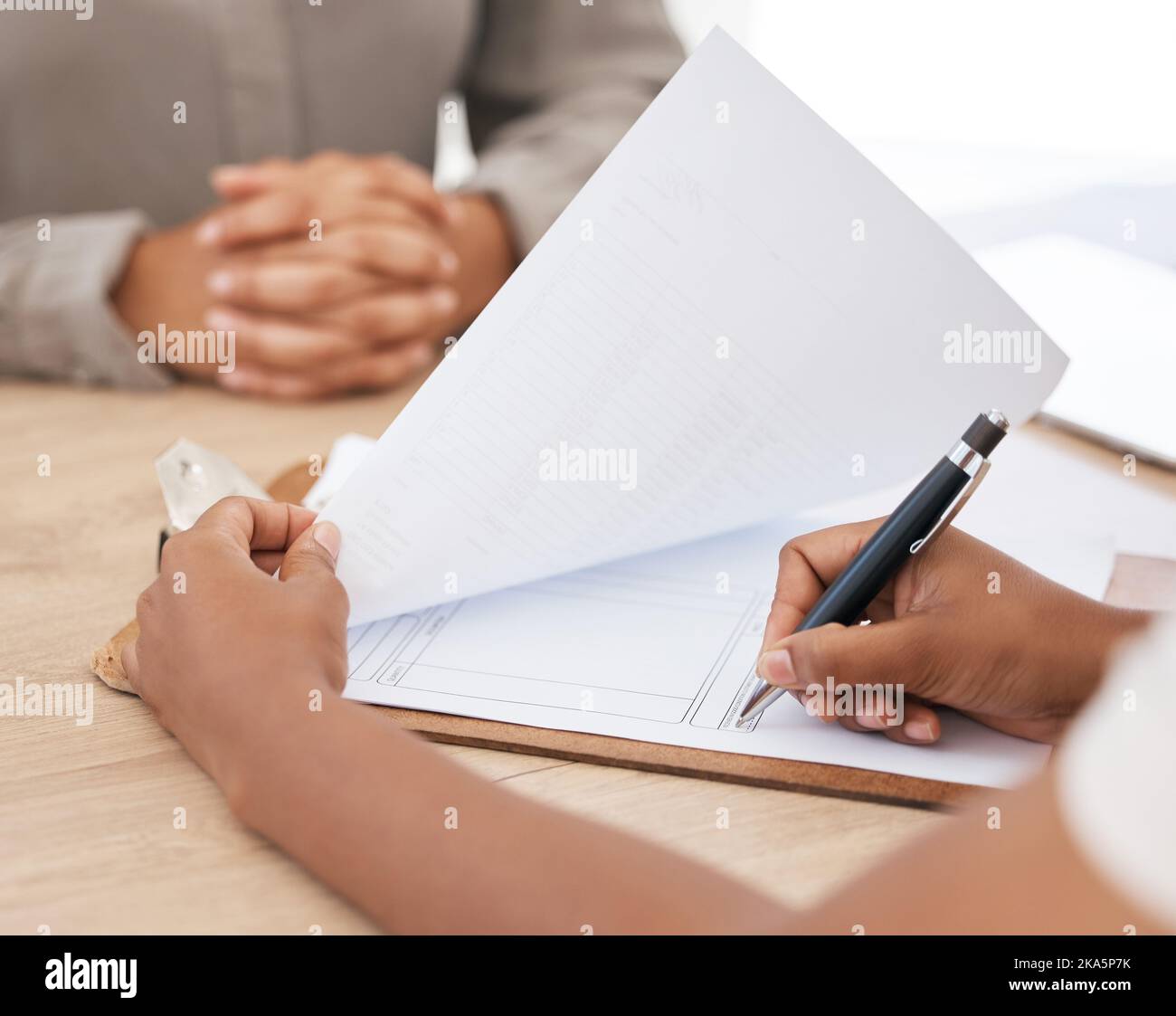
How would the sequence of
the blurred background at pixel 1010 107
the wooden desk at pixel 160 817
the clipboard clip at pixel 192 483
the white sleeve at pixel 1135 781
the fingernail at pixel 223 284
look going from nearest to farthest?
the white sleeve at pixel 1135 781
the wooden desk at pixel 160 817
the clipboard clip at pixel 192 483
the fingernail at pixel 223 284
the blurred background at pixel 1010 107

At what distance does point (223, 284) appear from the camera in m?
0.90

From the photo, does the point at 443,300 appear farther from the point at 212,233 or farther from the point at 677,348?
the point at 677,348

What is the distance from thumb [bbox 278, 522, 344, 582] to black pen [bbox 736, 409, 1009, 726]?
0.20 m

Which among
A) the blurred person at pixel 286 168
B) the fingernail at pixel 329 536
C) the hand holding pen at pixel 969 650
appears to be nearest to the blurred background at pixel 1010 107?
the blurred person at pixel 286 168

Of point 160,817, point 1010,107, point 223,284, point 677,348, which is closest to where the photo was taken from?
point 160,817

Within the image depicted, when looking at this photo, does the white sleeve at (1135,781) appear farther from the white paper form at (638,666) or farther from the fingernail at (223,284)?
the fingernail at (223,284)

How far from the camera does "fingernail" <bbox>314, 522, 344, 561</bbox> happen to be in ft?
1.75

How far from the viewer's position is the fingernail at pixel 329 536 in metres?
0.53

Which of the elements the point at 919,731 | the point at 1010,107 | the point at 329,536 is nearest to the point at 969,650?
the point at 919,731

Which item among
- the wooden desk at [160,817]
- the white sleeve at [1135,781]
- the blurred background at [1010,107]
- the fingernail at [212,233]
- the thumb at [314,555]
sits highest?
the blurred background at [1010,107]

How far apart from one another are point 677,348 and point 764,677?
0.55 feet

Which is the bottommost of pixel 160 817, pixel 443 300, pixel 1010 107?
pixel 160 817

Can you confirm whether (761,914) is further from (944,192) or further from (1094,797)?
(944,192)

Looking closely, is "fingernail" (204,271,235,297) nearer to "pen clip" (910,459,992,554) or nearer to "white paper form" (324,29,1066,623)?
"white paper form" (324,29,1066,623)
